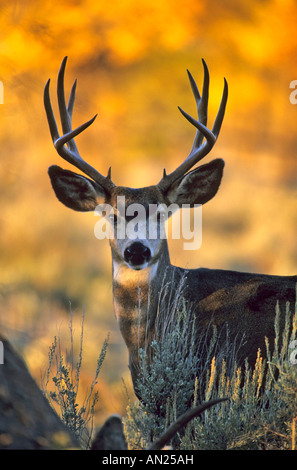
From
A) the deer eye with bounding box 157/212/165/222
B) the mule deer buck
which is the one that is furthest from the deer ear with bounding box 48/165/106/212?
the deer eye with bounding box 157/212/165/222

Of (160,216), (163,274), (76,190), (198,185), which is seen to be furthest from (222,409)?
(76,190)

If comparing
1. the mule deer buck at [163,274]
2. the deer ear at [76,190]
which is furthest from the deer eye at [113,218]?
the deer ear at [76,190]

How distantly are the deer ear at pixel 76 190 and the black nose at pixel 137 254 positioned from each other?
1026mm

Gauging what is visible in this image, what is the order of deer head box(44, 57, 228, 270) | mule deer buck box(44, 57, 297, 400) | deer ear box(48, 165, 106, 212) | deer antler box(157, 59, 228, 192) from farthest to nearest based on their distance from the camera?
deer ear box(48, 165, 106, 212) → deer antler box(157, 59, 228, 192) → deer head box(44, 57, 228, 270) → mule deer buck box(44, 57, 297, 400)

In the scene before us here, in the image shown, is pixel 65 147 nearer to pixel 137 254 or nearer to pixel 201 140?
pixel 201 140

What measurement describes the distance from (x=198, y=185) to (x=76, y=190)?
50.9 inches

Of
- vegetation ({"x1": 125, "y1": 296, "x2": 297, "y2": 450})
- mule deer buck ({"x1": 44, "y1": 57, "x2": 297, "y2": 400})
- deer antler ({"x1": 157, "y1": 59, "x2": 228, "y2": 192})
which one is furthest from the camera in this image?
deer antler ({"x1": 157, "y1": 59, "x2": 228, "y2": 192})

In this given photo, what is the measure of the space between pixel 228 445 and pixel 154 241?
3134 millimetres

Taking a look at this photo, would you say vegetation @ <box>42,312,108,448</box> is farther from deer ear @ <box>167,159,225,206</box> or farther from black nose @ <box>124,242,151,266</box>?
deer ear @ <box>167,159,225,206</box>

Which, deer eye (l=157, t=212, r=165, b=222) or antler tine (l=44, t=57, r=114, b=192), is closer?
deer eye (l=157, t=212, r=165, b=222)

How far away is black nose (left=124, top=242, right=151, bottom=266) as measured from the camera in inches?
287

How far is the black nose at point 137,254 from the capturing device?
7289 mm

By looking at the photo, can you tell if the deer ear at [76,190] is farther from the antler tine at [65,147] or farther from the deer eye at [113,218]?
the deer eye at [113,218]

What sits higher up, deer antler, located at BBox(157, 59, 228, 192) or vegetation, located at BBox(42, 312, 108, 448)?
deer antler, located at BBox(157, 59, 228, 192)
